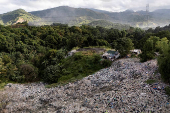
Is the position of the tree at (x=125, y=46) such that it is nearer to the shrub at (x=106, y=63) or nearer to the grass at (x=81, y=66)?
the shrub at (x=106, y=63)

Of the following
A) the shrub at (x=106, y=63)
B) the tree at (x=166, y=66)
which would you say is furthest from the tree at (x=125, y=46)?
the tree at (x=166, y=66)

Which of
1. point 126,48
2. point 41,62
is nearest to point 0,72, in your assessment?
point 41,62

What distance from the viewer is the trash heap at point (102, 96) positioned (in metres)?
6.95

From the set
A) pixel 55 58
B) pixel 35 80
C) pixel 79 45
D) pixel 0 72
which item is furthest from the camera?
pixel 79 45

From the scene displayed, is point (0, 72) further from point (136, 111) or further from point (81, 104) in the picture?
point (136, 111)

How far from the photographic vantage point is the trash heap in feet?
22.8

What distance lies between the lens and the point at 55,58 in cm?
1772

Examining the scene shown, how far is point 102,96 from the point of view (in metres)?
8.44

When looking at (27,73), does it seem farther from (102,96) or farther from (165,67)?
(165,67)

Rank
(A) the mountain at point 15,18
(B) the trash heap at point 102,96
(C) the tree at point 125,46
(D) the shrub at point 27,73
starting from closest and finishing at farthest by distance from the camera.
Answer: (B) the trash heap at point 102,96 → (D) the shrub at point 27,73 → (C) the tree at point 125,46 → (A) the mountain at point 15,18

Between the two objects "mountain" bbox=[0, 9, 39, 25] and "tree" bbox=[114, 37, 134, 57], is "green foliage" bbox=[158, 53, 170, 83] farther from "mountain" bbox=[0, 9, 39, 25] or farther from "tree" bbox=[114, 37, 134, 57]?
"mountain" bbox=[0, 9, 39, 25]

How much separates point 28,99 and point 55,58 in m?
8.00

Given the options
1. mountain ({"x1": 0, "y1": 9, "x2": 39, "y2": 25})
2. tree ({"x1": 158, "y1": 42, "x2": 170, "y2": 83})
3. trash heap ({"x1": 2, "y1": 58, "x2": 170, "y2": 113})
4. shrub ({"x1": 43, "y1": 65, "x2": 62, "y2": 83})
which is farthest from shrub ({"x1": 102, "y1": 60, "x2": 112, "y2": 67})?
mountain ({"x1": 0, "y1": 9, "x2": 39, "y2": 25})

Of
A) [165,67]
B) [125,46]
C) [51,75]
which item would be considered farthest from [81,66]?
[165,67]
